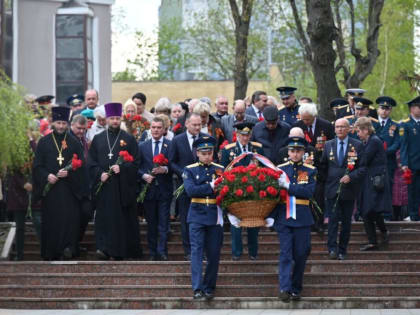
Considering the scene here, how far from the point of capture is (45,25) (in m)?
38.5

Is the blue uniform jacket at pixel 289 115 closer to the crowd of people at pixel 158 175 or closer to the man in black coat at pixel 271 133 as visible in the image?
the crowd of people at pixel 158 175

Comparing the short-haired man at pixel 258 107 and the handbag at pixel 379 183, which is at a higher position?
the short-haired man at pixel 258 107

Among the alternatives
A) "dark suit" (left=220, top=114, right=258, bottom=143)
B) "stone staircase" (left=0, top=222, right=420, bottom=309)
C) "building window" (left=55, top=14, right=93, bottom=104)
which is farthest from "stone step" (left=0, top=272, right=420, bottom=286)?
"building window" (left=55, top=14, right=93, bottom=104)

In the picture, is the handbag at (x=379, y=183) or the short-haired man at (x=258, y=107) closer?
the handbag at (x=379, y=183)

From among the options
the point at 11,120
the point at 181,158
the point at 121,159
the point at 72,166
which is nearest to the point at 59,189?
the point at 72,166

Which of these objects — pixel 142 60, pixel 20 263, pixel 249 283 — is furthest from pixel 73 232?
pixel 142 60

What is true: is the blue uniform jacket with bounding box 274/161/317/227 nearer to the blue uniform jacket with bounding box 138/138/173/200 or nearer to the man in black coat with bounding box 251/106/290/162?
the man in black coat with bounding box 251/106/290/162

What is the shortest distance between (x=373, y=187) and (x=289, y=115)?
2155 millimetres

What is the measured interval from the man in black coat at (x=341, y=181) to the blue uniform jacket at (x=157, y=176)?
252 centimetres

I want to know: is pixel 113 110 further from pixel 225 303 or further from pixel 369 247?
pixel 369 247

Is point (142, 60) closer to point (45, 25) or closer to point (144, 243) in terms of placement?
point (45, 25)

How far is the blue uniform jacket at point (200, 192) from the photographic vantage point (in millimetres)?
15125

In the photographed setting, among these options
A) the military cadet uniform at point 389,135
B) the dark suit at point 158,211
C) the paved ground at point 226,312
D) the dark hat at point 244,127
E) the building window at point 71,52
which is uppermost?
the building window at point 71,52

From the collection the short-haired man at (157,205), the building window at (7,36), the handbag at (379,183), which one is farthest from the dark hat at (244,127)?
the building window at (7,36)
